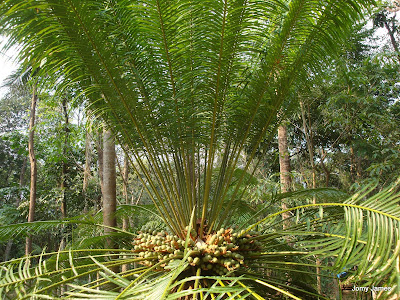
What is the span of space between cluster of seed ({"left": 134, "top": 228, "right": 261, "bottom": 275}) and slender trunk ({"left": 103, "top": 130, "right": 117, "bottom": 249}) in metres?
0.88

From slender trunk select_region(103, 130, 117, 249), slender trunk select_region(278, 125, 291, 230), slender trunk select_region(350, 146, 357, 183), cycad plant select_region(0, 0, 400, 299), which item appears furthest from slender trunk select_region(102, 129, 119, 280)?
slender trunk select_region(350, 146, 357, 183)

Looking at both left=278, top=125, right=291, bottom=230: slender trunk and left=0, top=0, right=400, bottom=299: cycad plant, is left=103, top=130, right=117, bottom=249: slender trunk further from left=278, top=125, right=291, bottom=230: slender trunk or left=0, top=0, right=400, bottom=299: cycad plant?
left=278, top=125, right=291, bottom=230: slender trunk

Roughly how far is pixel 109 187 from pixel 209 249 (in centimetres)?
163

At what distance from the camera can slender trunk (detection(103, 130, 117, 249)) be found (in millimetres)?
3023

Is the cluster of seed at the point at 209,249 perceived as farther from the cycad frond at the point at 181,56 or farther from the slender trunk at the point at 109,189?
the slender trunk at the point at 109,189

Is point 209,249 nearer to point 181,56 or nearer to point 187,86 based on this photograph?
point 187,86

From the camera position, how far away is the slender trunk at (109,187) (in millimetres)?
3023

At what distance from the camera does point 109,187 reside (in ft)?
10.3

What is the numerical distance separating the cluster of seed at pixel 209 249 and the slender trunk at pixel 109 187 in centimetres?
88

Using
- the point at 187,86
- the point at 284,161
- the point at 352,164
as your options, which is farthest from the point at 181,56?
the point at 352,164

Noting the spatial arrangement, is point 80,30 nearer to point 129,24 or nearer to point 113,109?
point 129,24

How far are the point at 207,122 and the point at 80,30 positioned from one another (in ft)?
3.82

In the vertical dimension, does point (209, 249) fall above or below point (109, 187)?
below

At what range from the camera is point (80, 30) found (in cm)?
198
